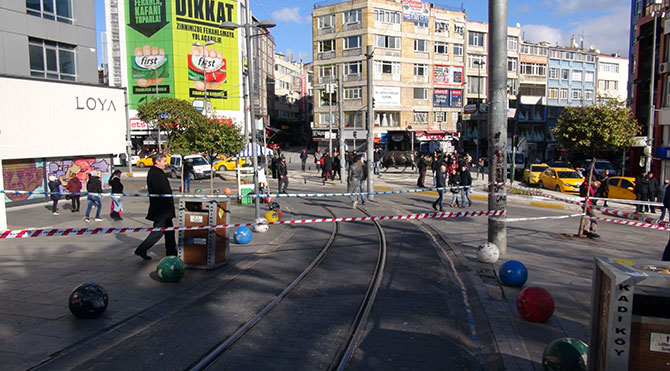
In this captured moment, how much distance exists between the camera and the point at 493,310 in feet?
20.9

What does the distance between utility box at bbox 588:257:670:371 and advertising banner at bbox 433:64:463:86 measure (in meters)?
53.8

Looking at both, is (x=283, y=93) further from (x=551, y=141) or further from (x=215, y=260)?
(x=215, y=260)

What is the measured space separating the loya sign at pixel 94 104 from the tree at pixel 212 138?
461 centimetres

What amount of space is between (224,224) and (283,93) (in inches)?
3169

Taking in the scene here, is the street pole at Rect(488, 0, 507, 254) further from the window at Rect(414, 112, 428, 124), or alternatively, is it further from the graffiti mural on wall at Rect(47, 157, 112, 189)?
the window at Rect(414, 112, 428, 124)

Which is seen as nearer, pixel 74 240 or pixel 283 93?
pixel 74 240

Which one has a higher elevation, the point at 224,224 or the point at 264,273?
the point at 224,224

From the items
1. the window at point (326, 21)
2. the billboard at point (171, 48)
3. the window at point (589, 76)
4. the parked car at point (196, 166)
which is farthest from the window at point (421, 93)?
the parked car at point (196, 166)

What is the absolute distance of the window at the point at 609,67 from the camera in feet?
216

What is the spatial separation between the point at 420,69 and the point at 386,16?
705 cm

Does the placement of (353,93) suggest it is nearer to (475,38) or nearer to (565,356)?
(475,38)

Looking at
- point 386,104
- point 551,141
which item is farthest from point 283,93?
point 551,141

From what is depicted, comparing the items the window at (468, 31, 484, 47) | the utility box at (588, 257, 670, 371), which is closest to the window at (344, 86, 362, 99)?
the window at (468, 31, 484, 47)

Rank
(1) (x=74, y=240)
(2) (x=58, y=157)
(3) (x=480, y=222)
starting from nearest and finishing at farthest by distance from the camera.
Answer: (1) (x=74, y=240)
(3) (x=480, y=222)
(2) (x=58, y=157)
